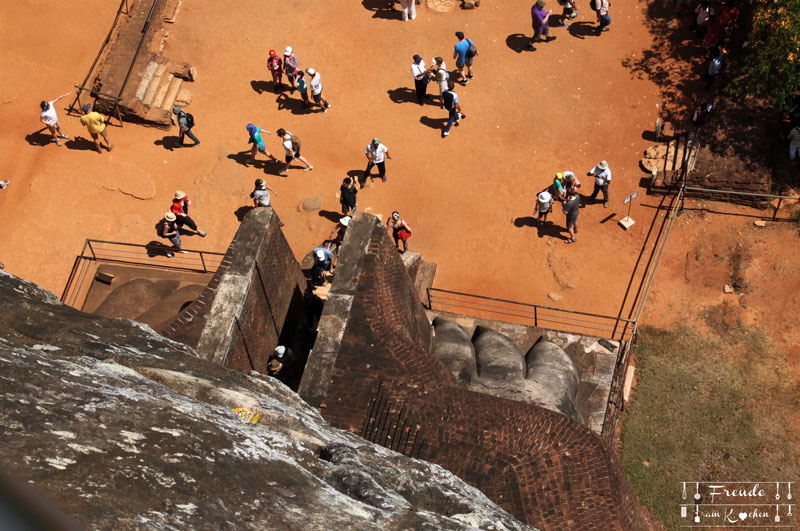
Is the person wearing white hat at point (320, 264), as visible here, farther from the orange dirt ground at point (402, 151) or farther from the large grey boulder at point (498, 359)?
the large grey boulder at point (498, 359)

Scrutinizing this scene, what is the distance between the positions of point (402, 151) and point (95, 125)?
9491 millimetres

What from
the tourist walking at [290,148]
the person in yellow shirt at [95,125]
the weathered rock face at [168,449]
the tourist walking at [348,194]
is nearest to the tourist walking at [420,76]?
the tourist walking at [290,148]

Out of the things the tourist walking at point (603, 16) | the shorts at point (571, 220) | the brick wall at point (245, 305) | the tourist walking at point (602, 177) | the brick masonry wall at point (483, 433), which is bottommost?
the brick masonry wall at point (483, 433)

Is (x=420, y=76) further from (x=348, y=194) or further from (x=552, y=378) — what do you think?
(x=552, y=378)

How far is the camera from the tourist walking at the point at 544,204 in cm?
1936

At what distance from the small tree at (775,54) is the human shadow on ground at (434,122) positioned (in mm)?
8576

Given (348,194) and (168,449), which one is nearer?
(168,449)

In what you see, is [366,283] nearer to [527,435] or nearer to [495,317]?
[527,435]

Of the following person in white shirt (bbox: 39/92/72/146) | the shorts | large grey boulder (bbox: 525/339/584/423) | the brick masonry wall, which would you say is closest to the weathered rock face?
the brick masonry wall

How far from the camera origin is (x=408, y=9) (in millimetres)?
25109

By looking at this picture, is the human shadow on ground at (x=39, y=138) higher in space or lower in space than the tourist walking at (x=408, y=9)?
lower

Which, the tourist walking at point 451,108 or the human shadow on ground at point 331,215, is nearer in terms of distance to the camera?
the human shadow on ground at point 331,215

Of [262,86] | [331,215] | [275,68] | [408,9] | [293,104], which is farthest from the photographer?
[408,9]

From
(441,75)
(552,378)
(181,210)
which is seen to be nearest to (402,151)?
(441,75)
